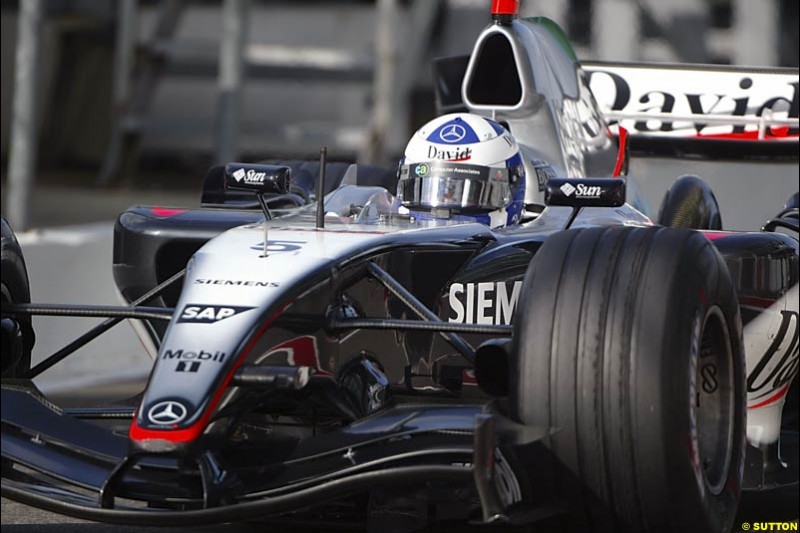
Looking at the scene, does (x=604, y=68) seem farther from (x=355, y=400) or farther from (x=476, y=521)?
(x=476, y=521)

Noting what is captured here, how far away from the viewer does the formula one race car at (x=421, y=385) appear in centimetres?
409

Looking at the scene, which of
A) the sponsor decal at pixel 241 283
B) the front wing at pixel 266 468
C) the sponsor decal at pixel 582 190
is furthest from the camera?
the sponsor decal at pixel 582 190

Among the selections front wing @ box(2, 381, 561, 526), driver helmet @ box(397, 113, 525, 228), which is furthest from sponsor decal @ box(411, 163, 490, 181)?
front wing @ box(2, 381, 561, 526)

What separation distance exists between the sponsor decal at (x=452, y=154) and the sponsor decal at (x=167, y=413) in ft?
7.35

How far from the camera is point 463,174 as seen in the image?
6023mm

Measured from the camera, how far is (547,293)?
4301 millimetres

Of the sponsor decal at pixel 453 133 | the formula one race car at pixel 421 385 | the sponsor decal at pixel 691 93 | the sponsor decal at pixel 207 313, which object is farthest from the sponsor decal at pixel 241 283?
the sponsor decal at pixel 691 93

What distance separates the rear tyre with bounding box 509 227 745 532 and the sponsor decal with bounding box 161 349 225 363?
2.60 ft

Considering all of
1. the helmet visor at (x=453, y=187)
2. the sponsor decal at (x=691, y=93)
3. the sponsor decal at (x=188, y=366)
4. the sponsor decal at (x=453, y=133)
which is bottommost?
the sponsor decal at (x=188, y=366)

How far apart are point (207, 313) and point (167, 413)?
1.18ft

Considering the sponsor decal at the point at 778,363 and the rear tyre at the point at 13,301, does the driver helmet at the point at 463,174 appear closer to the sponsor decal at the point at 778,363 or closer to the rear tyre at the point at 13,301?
the sponsor decal at the point at 778,363

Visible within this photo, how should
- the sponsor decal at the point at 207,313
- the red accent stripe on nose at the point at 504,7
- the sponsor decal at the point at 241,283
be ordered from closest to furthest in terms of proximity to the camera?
1. the sponsor decal at the point at 207,313
2. the sponsor decal at the point at 241,283
3. the red accent stripe on nose at the point at 504,7

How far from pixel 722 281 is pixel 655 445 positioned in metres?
0.75

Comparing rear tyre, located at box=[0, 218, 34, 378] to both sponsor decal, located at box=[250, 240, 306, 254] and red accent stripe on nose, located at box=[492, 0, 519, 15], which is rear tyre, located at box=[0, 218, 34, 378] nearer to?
sponsor decal, located at box=[250, 240, 306, 254]
